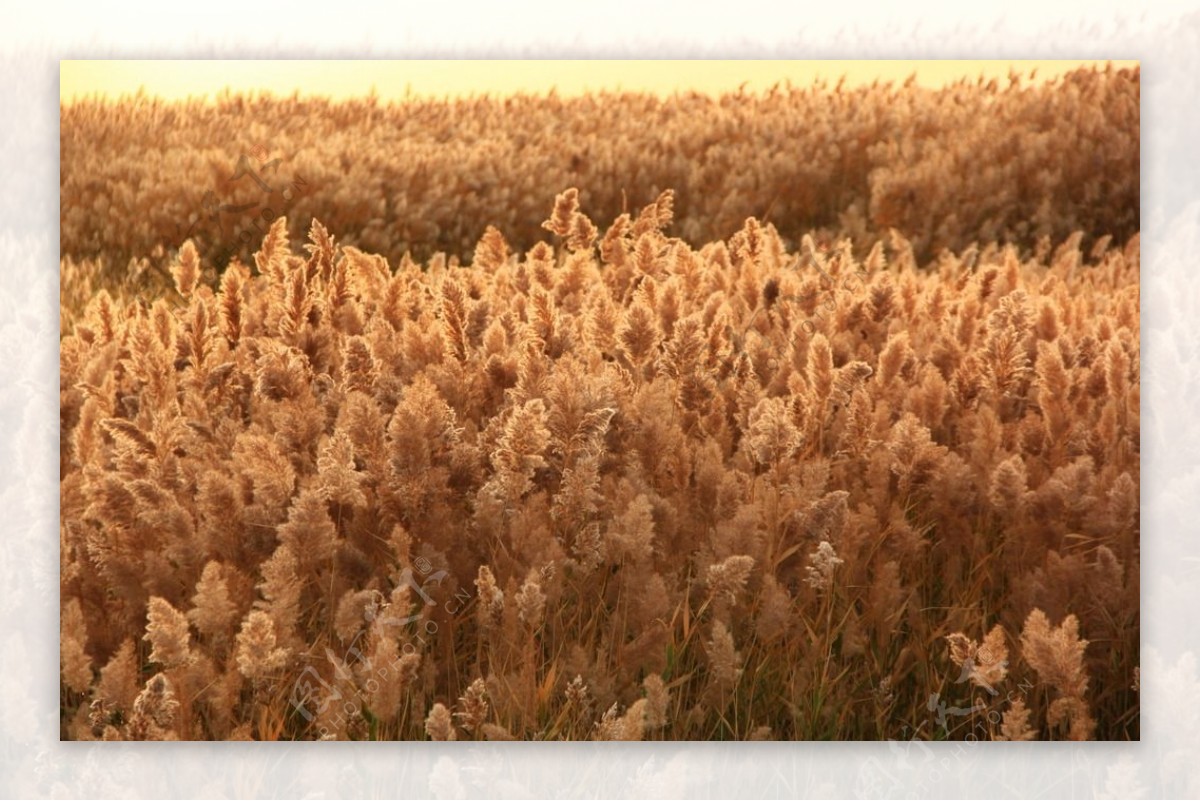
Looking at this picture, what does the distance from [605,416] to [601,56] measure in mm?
866

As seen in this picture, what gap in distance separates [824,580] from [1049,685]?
1.86ft

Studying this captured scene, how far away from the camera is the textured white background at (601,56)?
119 inches

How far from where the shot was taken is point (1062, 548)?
3.02m

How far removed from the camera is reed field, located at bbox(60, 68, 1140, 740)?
2.92m

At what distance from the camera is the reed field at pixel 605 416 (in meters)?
2.92

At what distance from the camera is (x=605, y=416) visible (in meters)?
2.97

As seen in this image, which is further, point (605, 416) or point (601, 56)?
point (601, 56)

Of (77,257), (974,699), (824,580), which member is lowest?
(974,699)

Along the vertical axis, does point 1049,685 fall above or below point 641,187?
below

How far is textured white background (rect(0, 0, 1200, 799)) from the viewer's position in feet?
9.88

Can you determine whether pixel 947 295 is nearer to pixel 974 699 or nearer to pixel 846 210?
pixel 846 210

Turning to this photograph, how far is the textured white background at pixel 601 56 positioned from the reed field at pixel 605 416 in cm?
8

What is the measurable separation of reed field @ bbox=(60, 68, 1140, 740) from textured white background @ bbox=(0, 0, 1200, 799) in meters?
0.08

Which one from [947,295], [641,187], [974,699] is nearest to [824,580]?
[974,699]
